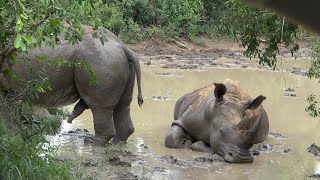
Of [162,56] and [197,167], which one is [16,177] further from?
[162,56]

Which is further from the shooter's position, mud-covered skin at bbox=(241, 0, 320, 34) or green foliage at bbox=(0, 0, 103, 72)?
green foliage at bbox=(0, 0, 103, 72)

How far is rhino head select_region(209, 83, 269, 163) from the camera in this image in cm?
807

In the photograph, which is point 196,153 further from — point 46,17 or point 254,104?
point 46,17

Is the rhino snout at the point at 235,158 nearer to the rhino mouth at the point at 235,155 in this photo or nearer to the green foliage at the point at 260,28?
the rhino mouth at the point at 235,155

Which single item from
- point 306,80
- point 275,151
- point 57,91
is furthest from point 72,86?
point 306,80

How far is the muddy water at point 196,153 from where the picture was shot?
760cm

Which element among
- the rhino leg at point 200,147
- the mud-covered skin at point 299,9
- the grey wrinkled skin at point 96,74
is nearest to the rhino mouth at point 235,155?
the rhino leg at point 200,147

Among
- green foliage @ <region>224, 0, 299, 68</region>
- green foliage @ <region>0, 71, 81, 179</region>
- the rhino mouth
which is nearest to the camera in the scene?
green foliage @ <region>0, 71, 81, 179</region>

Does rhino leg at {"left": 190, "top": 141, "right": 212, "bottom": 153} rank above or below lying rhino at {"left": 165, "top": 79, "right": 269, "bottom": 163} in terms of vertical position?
below

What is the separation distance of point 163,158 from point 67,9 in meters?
3.75

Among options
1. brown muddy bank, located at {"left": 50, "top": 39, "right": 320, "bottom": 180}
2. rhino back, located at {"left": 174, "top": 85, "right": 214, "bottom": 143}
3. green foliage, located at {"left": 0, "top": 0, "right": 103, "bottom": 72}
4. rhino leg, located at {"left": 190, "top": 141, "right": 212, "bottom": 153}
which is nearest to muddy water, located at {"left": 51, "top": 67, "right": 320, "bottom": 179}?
brown muddy bank, located at {"left": 50, "top": 39, "right": 320, "bottom": 180}

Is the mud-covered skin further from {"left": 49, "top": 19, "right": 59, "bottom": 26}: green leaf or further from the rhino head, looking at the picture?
the rhino head

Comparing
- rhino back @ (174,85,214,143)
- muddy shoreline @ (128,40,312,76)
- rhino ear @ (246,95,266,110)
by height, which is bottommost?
muddy shoreline @ (128,40,312,76)

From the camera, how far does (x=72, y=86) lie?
27.2 ft
